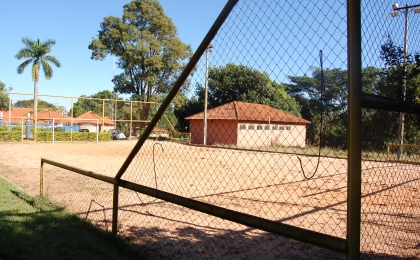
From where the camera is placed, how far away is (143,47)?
41.7 m

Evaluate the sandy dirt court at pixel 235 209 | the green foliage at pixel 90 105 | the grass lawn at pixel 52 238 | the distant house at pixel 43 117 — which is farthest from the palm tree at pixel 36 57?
the grass lawn at pixel 52 238

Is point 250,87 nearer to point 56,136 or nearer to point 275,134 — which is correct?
point 275,134

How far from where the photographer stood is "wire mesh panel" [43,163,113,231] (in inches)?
212

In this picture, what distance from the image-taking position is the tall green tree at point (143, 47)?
137 feet

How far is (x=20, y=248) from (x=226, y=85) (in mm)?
2825

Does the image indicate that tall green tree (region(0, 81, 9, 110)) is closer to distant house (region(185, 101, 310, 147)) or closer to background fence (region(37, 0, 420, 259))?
background fence (region(37, 0, 420, 259))

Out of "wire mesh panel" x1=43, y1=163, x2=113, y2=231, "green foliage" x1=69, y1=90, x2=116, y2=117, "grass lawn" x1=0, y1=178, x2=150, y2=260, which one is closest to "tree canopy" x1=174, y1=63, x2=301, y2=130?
"grass lawn" x1=0, y1=178, x2=150, y2=260

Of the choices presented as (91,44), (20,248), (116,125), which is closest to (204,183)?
(20,248)

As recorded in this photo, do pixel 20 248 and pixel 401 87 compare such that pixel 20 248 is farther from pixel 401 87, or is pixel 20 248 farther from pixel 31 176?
pixel 31 176

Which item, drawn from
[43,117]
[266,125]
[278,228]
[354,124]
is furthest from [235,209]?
[43,117]

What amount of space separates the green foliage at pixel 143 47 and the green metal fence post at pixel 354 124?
40726mm

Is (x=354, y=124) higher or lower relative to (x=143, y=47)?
lower

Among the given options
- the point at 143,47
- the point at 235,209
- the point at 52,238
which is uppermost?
the point at 143,47

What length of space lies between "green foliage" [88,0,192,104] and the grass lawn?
123 feet
